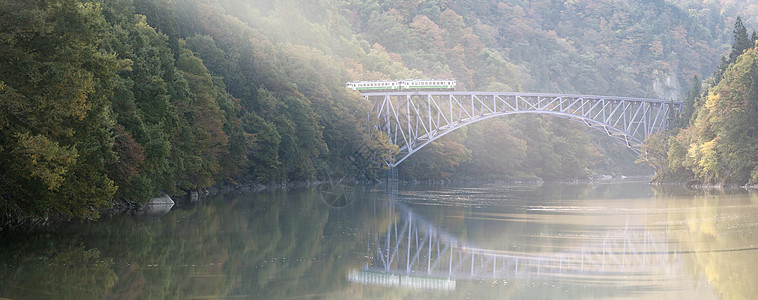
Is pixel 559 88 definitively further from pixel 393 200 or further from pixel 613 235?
pixel 613 235

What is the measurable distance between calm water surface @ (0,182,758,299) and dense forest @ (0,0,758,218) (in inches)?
121

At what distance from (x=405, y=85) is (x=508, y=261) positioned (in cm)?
6683

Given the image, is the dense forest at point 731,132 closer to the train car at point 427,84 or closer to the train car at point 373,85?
the train car at point 427,84

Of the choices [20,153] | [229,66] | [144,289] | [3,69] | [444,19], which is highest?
[444,19]

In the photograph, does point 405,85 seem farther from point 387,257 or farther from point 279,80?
point 387,257

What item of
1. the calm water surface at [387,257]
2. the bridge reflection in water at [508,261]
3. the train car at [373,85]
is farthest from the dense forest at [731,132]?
Answer: the bridge reflection in water at [508,261]

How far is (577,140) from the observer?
118m

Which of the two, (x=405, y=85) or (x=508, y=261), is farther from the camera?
(x=405, y=85)

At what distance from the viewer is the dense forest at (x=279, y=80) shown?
24.4 metres

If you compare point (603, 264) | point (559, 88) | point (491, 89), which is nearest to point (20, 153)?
point (603, 264)

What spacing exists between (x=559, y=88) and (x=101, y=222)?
425 feet

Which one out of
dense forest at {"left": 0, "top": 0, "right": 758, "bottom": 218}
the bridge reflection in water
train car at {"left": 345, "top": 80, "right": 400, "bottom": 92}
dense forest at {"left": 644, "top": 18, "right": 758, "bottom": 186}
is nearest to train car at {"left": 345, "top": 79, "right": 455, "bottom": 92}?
train car at {"left": 345, "top": 80, "right": 400, "bottom": 92}

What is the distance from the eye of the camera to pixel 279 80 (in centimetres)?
7338

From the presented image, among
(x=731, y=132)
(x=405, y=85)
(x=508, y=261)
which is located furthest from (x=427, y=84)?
(x=508, y=261)
